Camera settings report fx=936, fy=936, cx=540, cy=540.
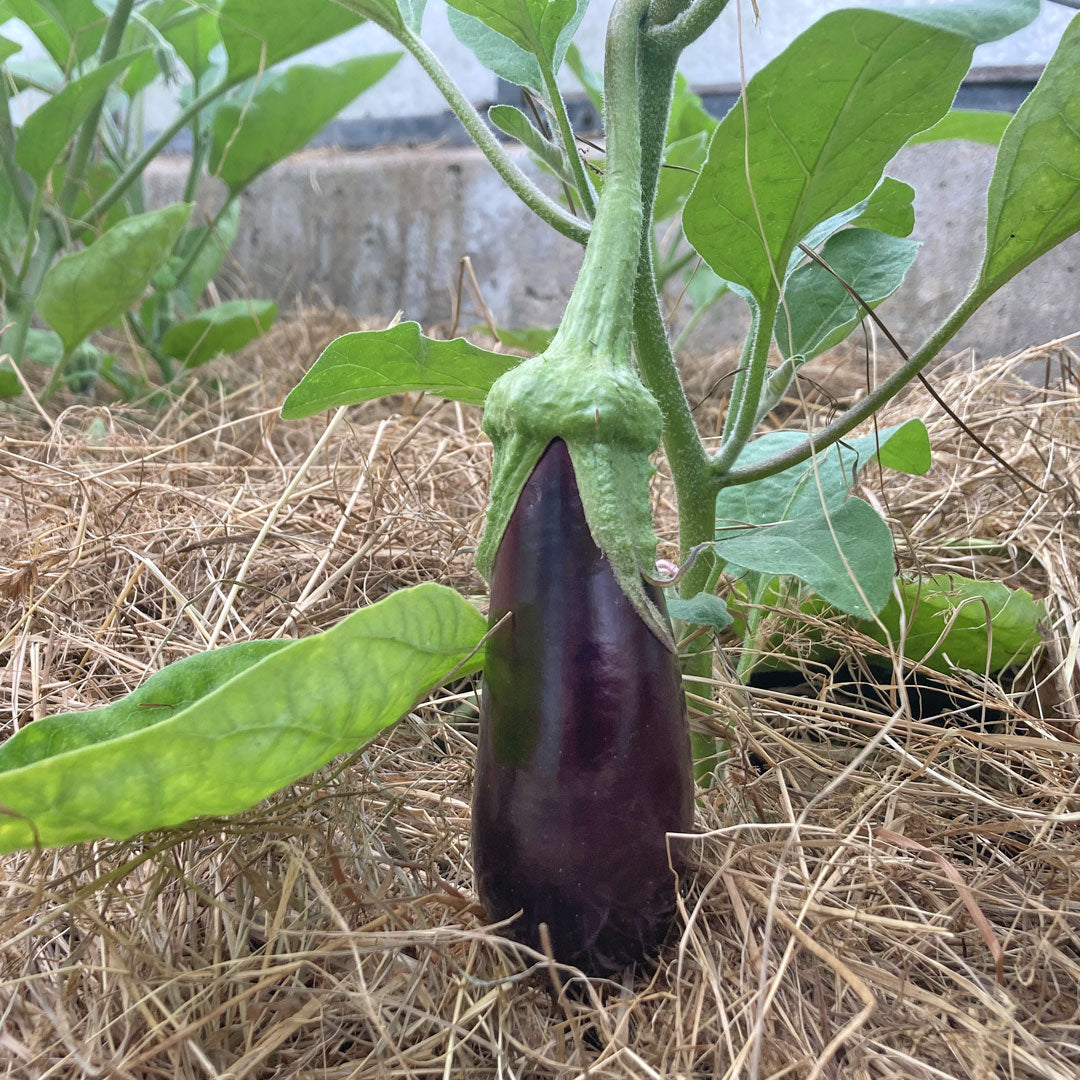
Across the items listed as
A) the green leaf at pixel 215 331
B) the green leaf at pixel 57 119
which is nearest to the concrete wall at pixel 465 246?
the green leaf at pixel 215 331

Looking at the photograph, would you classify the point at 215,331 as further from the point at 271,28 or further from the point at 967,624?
the point at 967,624

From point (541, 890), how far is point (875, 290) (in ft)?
1.59

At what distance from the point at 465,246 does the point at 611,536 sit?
80.2 inches

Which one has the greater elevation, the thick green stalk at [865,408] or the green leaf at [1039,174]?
the green leaf at [1039,174]

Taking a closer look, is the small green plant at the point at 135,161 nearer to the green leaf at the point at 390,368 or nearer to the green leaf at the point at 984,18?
the green leaf at the point at 390,368

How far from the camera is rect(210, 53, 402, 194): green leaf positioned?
165 centimetres

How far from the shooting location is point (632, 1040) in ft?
1.59

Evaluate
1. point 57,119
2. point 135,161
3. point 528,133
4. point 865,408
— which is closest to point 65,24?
point 57,119

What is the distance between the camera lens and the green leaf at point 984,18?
0.43 meters

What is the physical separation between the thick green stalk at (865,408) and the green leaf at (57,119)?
1.09m

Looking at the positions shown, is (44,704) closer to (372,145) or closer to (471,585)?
(471,585)

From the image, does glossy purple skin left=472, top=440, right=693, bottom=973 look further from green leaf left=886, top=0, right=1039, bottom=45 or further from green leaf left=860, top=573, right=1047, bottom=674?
green leaf left=860, top=573, right=1047, bottom=674

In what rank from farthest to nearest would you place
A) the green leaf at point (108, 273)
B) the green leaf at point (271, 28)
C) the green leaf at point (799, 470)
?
1. the green leaf at point (271, 28)
2. the green leaf at point (108, 273)
3. the green leaf at point (799, 470)

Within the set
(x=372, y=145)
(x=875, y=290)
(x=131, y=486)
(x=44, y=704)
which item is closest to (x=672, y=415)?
(x=875, y=290)
